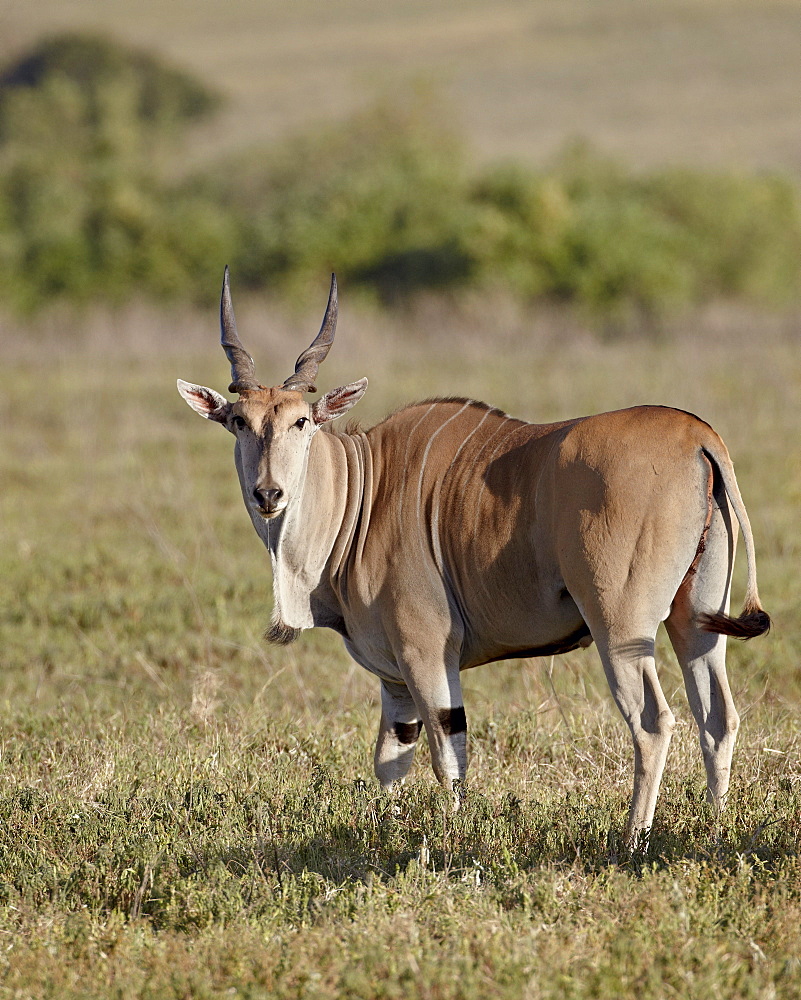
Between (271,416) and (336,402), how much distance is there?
1.09 ft

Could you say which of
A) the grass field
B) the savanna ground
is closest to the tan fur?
the savanna ground

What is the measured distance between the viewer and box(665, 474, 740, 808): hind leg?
4.36 meters

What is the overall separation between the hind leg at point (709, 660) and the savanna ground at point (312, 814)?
0.19 meters

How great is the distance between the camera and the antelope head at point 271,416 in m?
4.59

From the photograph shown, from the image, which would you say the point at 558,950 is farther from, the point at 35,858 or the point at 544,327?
the point at 544,327

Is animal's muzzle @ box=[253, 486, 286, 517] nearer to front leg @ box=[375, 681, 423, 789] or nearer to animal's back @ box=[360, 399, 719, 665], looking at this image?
animal's back @ box=[360, 399, 719, 665]

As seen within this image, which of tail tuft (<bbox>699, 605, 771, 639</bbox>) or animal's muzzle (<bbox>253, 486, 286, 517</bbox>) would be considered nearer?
tail tuft (<bbox>699, 605, 771, 639</bbox>)

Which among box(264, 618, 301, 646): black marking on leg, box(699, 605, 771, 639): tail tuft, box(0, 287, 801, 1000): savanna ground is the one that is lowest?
box(0, 287, 801, 1000): savanna ground

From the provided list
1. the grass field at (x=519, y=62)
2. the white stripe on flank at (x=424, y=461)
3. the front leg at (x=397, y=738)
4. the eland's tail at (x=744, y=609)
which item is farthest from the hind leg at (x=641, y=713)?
the grass field at (x=519, y=62)

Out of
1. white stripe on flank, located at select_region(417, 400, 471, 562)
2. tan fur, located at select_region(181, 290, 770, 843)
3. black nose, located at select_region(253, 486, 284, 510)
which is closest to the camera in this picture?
tan fur, located at select_region(181, 290, 770, 843)

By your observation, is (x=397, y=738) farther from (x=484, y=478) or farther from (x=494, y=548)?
(x=484, y=478)

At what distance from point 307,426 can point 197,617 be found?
3135mm

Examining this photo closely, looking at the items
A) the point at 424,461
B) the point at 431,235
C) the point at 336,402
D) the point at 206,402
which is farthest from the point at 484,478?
the point at 431,235

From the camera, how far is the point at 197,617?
7.66 m
